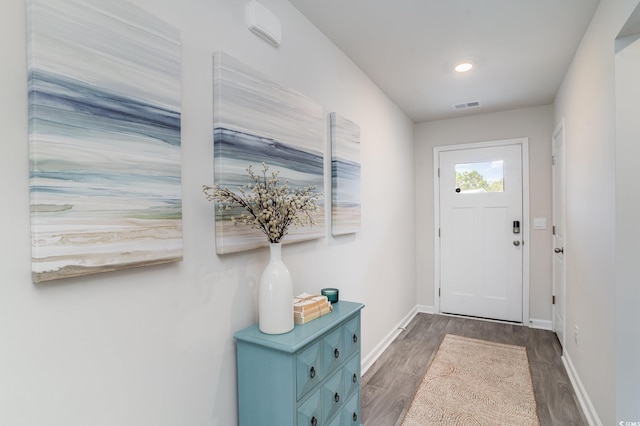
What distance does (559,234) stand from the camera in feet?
10.7

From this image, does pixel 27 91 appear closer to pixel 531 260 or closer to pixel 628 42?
pixel 628 42

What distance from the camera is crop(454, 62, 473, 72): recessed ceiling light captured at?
273 centimetres

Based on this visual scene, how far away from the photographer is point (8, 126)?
0.86m

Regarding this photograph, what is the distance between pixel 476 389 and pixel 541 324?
1.86 meters

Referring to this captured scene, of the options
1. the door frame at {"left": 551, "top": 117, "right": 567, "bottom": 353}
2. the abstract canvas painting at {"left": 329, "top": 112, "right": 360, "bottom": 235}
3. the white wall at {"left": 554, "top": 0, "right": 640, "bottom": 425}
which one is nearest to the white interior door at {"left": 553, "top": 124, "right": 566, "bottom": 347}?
the door frame at {"left": 551, "top": 117, "right": 567, "bottom": 353}

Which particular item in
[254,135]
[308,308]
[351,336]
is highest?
[254,135]

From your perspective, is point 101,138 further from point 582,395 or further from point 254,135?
point 582,395

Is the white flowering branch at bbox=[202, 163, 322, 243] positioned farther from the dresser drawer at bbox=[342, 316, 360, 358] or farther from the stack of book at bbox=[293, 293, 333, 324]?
the dresser drawer at bbox=[342, 316, 360, 358]

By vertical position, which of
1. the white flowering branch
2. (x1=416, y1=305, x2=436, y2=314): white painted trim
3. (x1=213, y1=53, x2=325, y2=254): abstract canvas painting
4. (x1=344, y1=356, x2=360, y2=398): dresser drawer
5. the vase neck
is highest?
(x1=213, y1=53, x2=325, y2=254): abstract canvas painting

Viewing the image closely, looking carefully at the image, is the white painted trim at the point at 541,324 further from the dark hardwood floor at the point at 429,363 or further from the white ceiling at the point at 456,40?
the white ceiling at the point at 456,40

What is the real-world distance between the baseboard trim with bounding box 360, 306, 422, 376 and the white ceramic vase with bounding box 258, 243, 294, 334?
1519 millimetres

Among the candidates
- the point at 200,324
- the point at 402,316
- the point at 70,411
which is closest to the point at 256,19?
the point at 200,324

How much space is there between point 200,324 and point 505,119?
397 cm

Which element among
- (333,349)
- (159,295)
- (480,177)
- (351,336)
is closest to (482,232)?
(480,177)
